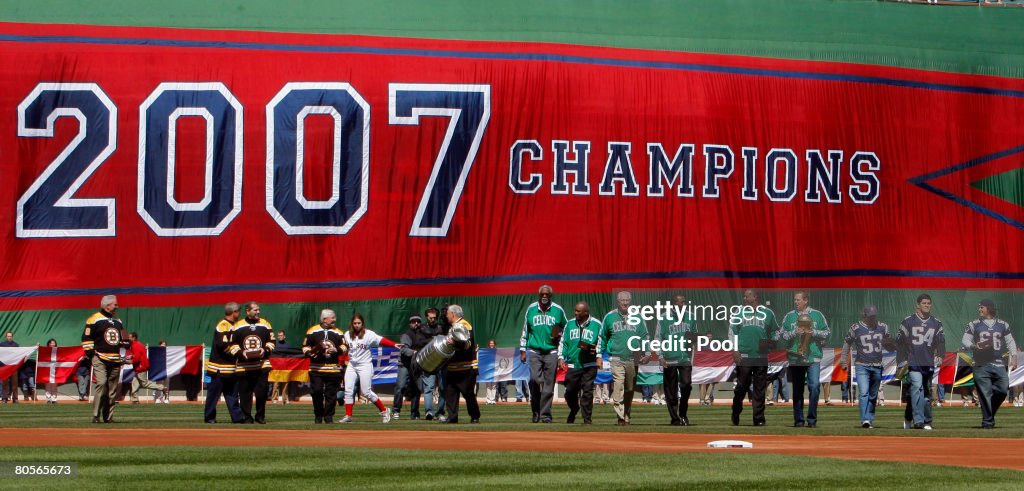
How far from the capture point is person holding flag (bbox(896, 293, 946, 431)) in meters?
20.4

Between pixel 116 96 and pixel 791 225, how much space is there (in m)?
16.3

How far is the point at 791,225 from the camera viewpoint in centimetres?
3788

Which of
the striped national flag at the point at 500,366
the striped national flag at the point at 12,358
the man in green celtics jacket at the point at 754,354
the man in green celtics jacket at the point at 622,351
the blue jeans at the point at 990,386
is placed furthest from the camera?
the striped national flag at the point at 500,366

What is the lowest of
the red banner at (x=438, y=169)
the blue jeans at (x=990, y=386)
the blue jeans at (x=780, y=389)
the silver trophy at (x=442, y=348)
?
the blue jeans at (x=780, y=389)

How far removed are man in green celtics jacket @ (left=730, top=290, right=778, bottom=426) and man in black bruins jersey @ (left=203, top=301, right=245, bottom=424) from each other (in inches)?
273

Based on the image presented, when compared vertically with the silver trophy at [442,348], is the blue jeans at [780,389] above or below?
below

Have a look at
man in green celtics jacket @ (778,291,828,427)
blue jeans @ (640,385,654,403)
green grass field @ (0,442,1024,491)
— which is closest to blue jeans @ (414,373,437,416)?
man in green celtics jacket @ (778,291,828,427)

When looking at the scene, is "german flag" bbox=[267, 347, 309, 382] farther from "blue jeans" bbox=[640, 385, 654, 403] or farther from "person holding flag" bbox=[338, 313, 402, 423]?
"person holding flag" bbox=[338, 313, 402, 423]

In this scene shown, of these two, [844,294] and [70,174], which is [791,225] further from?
[70,174]

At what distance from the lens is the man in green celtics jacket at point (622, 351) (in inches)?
840

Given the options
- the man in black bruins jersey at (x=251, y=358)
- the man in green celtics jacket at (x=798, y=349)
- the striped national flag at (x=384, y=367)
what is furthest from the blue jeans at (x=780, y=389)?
the man in black bruins jersey at (x=251, y=358)

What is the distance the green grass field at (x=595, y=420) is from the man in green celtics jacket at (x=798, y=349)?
0.40 meters

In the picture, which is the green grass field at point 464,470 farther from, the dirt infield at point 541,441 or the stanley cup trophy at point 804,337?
the stanley cup trophy at point 804,337

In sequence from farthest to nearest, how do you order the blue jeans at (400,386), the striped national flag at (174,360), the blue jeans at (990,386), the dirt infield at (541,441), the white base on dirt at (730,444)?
1. the striped national flag at (174,360)
2. the blue jeans at (400,386)
3. the blue jeans at (990,386)
4. the white base on dirt at (730,444)
5. the dirt infield at (541,441)
